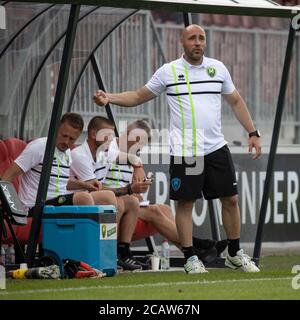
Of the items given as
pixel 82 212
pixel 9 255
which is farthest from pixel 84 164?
pixel 82 212

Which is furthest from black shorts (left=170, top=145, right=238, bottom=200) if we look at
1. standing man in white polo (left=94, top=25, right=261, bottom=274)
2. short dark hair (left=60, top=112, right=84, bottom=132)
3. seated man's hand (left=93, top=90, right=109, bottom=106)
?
short dark hair (left=60, top=112, right=84, bottom=132)

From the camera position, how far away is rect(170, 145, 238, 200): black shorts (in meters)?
11.6

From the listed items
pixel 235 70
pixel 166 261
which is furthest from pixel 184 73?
pixel 235 70

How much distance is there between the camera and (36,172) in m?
12.5

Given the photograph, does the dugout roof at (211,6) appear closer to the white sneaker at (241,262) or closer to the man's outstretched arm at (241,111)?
the man's outstretched arm at (241,111)

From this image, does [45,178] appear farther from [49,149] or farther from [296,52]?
[296,52]

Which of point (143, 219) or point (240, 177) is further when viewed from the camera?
point (240, 177)

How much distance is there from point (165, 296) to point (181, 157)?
2.49 metres

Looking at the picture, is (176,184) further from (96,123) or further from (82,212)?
(96,123)

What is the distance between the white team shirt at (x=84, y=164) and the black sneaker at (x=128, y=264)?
83cm

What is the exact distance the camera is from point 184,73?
1173 cm

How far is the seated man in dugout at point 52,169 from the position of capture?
12.4 metres

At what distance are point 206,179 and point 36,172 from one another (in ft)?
5.44

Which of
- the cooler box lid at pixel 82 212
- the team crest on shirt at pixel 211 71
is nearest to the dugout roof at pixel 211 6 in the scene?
the team crest on shirt at pixel 211 71
